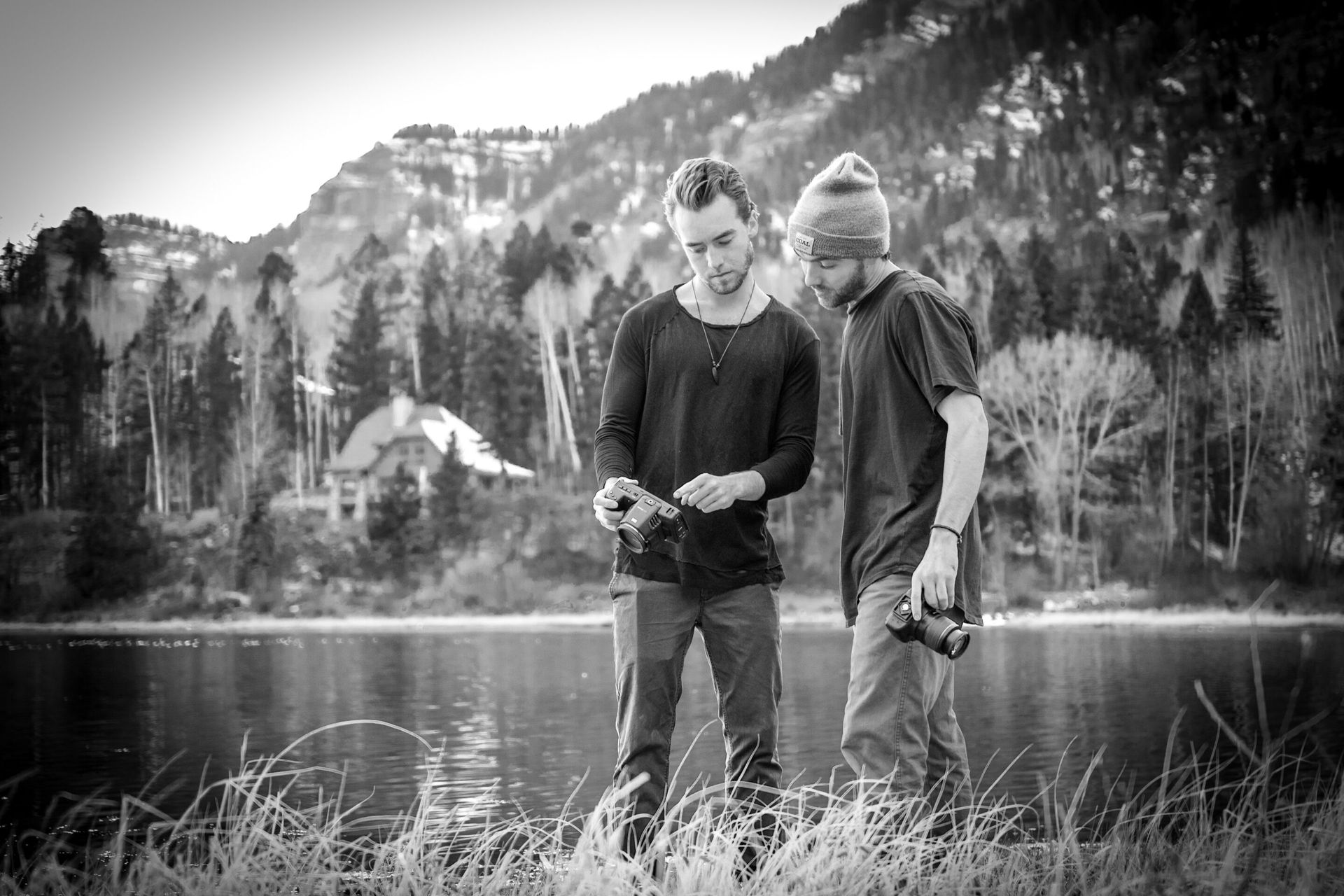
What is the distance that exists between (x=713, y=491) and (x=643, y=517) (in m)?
0.15

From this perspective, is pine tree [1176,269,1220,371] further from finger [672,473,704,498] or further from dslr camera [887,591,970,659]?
dslr camera [887,591,970,659]

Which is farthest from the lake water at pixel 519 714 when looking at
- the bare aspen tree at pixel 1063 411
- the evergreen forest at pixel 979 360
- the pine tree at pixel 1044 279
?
the pine tree at pixel 1044 279

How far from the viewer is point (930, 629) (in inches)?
86.4

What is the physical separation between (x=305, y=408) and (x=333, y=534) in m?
8.46

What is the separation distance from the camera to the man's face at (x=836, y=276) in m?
2.49

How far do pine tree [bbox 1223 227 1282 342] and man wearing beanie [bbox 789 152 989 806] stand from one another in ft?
105

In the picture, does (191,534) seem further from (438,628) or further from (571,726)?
(571,726)

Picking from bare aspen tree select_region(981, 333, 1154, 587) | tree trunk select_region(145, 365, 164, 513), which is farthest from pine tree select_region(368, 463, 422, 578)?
bare aspen tree select_region(981, 333, 1154, 587)

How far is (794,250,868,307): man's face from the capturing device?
249cm

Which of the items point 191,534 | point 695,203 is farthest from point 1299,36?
point 695,203

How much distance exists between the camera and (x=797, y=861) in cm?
224

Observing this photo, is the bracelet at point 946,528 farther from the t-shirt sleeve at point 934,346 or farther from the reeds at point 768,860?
the reeds at point 768,860

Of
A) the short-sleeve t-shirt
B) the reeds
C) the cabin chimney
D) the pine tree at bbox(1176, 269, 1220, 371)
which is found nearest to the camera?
the reeds

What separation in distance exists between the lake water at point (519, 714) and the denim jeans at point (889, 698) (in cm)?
20
